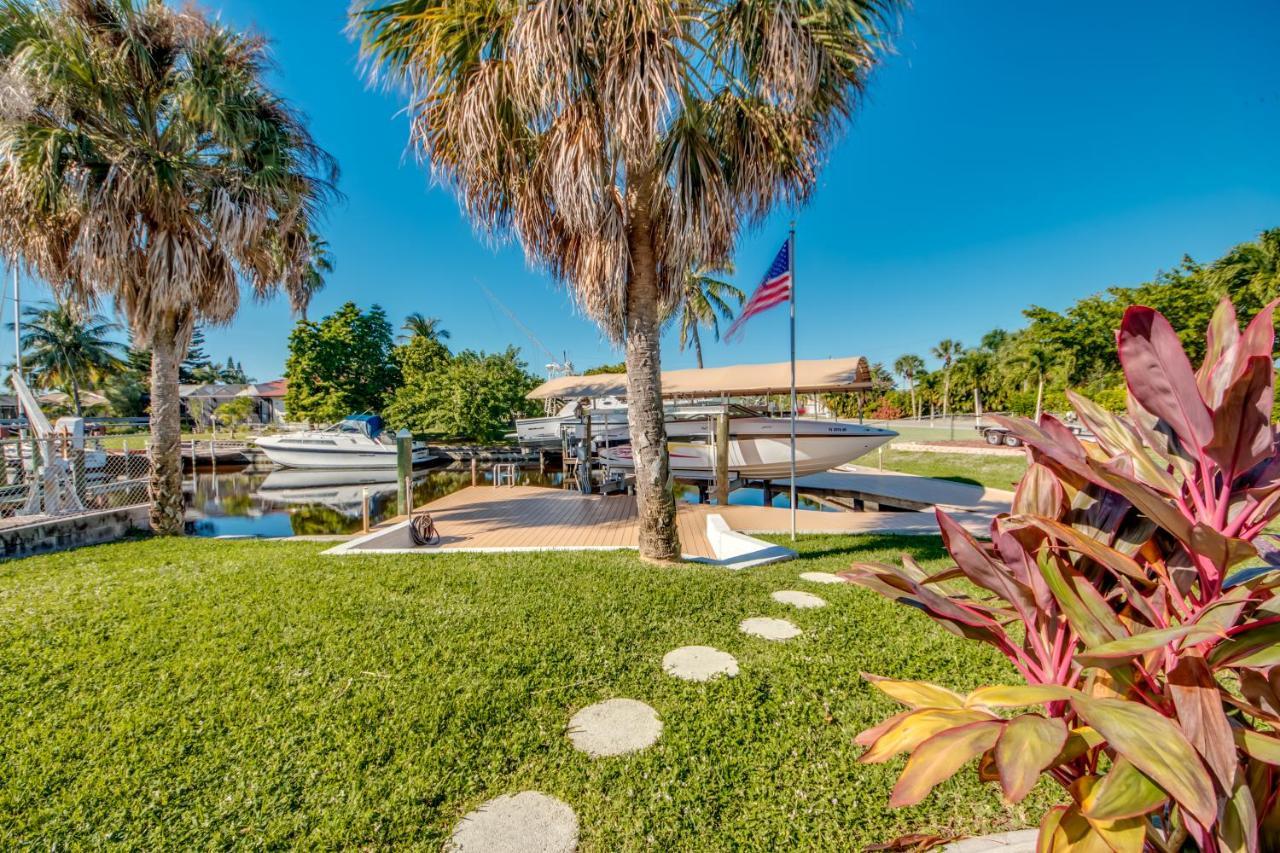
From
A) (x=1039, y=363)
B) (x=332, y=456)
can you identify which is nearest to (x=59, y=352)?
(x=332, y=456)

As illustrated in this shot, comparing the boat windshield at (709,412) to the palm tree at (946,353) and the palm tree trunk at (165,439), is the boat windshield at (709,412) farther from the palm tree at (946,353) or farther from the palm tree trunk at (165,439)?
the palm tree at (946,353)

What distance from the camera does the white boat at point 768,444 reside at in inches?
411

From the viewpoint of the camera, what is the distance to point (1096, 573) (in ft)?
4.16

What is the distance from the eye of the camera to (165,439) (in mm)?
7312

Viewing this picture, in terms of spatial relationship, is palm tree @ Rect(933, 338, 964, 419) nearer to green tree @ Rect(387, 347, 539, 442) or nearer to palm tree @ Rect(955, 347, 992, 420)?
palm tree @ Rect(955, 347, 992, 420)

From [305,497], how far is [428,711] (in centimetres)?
1717

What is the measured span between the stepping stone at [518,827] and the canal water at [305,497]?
8.93 metres

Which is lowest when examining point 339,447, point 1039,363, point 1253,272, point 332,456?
point 332,456

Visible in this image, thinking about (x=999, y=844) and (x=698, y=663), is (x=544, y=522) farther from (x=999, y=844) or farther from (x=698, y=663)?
(x=999, y=844)

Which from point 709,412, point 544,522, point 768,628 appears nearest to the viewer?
point 768,628

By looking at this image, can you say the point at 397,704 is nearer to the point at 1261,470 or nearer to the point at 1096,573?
the point at 1096,573

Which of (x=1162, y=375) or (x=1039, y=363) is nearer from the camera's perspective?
(x=1162, y=375)

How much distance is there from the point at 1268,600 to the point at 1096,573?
0.93 ft

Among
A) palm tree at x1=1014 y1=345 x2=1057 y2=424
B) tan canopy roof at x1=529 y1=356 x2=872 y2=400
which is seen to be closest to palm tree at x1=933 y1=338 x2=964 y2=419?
palm tree at x1=1014 y1=345 x2=1057 y2=424
